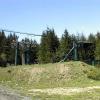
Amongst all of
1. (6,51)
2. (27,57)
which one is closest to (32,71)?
(27,57)

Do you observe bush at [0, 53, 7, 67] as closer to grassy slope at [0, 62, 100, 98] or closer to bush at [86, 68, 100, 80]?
grassy slope at [0, 62, 100, 98]

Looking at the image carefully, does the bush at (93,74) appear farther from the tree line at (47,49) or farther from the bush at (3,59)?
the bush at (3,59)

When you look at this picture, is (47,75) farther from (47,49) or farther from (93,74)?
(47,49)

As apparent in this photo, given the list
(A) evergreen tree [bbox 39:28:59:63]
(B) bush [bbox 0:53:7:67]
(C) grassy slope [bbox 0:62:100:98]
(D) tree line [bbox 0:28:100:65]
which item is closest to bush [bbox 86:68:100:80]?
(C) grassy slope [bbox 0:62:100:98]

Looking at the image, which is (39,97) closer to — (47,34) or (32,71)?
A: (32,71)

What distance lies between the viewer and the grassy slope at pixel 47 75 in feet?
77.1

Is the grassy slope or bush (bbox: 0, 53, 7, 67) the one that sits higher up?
bush (bbox: 0, 53, 7, 67)

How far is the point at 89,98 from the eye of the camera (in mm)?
14336

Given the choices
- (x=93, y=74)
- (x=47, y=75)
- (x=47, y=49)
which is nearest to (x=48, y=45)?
(x=47, y=49)

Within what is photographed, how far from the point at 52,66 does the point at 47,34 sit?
17048 millimetres

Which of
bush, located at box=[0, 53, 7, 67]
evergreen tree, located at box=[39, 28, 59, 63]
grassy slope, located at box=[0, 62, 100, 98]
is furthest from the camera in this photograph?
bush, located at box=[0, 53, 7, 67]

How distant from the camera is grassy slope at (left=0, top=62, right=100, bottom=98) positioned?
2350 centimetres

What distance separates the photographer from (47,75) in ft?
80.9

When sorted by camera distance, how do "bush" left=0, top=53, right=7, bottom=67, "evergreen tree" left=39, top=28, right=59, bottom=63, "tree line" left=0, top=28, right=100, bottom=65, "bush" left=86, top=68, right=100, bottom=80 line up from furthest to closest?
"bush" left=0, top=53, right=7, bottom=67 → "evergreen tree" left=39, top=28, right=59, bottom=63 → "tree line" left=0, top=28, right=100, bottom=65 → "bush" left=86, top=68, right=100, bottom=80
